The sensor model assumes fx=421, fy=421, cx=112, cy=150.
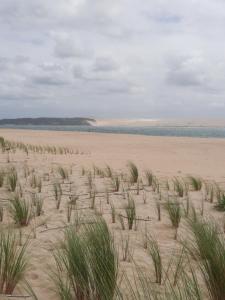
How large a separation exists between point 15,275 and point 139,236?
74.2 inches

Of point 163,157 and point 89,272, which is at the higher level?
point 89,272

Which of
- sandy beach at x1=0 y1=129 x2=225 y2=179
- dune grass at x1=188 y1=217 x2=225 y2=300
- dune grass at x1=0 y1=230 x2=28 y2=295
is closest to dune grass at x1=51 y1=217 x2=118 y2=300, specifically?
dune grass at x1=0 y1=230 x2=28 y2=295

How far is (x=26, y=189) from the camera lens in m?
7.73

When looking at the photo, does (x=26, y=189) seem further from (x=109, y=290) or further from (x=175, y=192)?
(x=109, y=290)

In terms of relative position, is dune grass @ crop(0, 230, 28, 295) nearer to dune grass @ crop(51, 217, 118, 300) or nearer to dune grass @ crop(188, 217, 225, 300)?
dune grass @ crop(51, 217, 118, 300)

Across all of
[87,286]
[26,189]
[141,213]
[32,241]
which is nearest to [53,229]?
[32,241]

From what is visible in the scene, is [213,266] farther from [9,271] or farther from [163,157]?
[163,157]

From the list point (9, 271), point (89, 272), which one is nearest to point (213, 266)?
point (89, 272)

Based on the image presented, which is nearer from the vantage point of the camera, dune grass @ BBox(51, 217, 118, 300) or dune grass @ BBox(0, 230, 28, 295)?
dune grass @ BBox(51, 217, 118, 300)

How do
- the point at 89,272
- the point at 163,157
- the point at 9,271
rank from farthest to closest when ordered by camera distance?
the point at 163,157
the point at 9,271
the point at 89,272

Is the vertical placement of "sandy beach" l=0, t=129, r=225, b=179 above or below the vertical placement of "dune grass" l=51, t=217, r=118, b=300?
below

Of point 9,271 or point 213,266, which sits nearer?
point 213,266

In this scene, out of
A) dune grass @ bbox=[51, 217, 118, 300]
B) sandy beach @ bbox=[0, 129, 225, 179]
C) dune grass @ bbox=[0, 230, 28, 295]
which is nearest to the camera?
dune grass @ bbox=[51, 217, 118, 300]

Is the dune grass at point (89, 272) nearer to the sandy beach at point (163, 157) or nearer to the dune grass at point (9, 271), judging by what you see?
the dune grass at point (9, 271)
